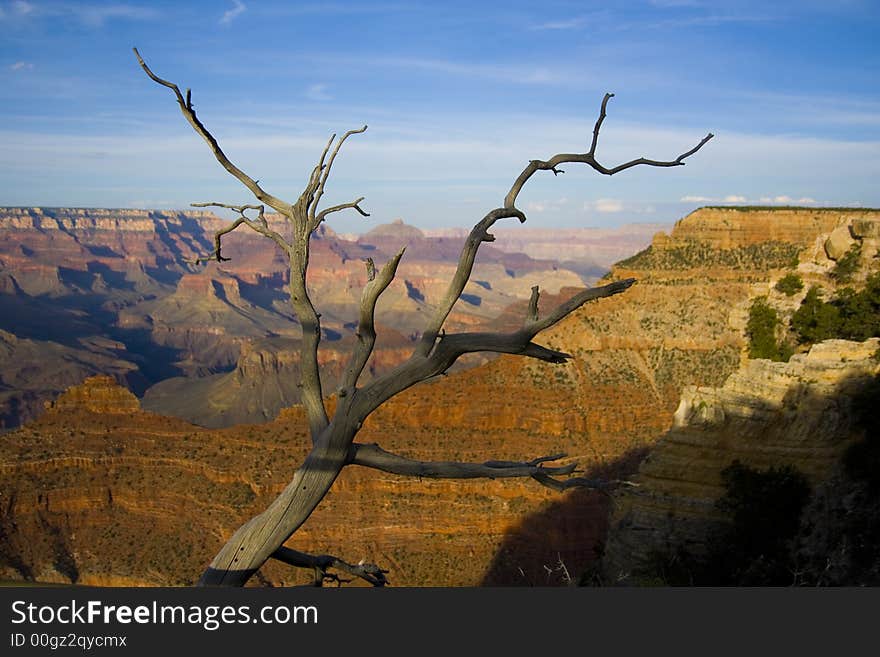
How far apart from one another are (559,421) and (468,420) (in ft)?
17.4

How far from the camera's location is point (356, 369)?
566 cm

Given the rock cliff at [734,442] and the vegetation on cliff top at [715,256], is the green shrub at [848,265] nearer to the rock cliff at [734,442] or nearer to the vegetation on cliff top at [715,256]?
the rock cliff at [734,442]

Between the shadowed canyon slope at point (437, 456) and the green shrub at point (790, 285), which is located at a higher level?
the green shrub at point (790, 285)

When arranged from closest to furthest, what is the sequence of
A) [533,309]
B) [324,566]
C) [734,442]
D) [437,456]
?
1. [533,309]
2. [324,566]
3. [734,442]
4. [437,456]

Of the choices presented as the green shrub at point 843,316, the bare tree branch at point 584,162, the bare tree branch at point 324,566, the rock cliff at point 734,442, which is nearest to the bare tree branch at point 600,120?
the bare tree branch at point 584,162

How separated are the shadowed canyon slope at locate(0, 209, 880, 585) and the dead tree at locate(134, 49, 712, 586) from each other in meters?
27.5

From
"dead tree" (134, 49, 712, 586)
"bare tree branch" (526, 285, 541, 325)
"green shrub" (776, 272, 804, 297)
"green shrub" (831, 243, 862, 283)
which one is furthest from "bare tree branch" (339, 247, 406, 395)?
"green shrub" (776, 272, 804, 297)

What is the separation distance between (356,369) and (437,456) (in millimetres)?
37383

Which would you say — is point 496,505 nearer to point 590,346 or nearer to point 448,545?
point 448,545

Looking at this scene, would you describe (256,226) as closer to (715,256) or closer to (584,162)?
(584,162)

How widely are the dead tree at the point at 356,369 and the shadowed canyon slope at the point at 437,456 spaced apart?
1084 inches

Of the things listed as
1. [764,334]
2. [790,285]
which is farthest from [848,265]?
[764,334]

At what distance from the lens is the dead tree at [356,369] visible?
5.28m

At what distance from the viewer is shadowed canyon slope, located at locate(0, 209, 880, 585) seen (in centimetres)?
3959
